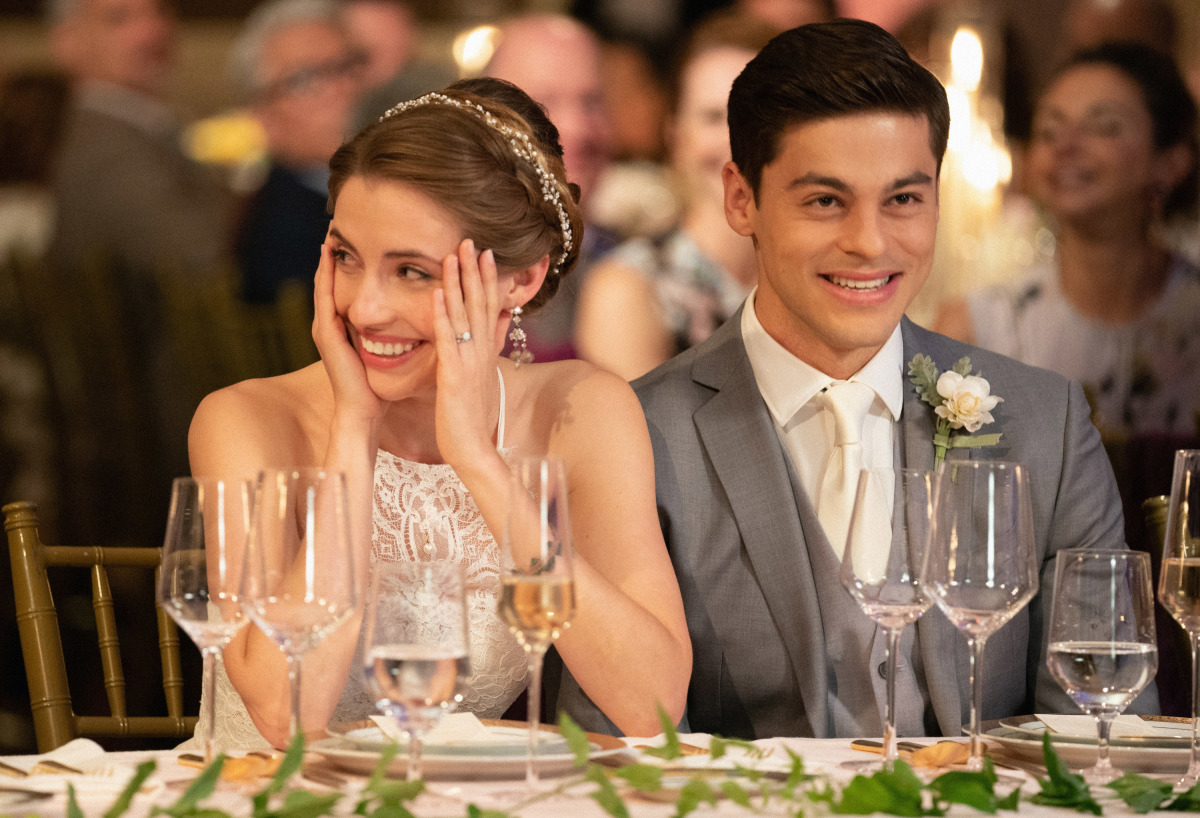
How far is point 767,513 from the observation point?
218 centimetres

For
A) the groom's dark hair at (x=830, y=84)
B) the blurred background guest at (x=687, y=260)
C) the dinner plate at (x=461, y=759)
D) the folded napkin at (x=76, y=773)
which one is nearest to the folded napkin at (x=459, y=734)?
the dinner plate at (x=461, y=759)

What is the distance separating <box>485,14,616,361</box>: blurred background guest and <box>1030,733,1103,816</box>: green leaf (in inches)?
120

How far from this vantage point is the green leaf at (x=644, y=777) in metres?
1.09

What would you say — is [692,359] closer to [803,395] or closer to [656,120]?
[803,395]

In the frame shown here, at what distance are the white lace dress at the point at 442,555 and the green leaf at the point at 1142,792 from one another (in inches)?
41.9

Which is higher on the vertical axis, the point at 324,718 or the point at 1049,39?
the point at 1049,39

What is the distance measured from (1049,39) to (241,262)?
2708mm

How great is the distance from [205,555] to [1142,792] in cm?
91


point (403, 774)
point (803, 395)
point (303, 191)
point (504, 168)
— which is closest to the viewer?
point (403, 774)

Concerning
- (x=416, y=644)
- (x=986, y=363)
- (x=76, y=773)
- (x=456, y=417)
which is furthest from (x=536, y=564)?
(x=986, y=363)

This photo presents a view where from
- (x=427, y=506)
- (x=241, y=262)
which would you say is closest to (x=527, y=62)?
(x=241, y=262)

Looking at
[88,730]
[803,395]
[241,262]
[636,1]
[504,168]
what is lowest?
[88,730]

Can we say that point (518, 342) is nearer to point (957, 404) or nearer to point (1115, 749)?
point (957, 404)

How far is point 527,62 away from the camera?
4254mm
